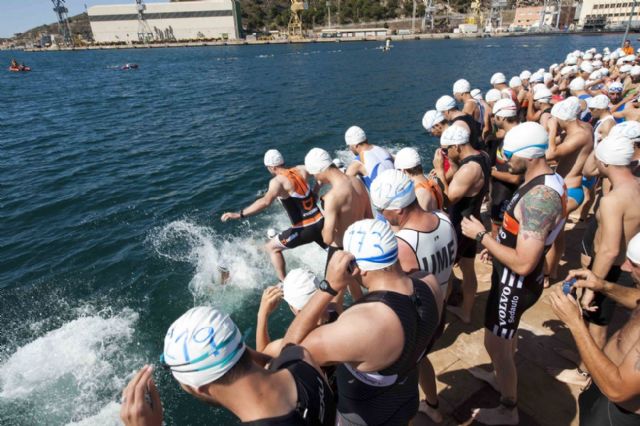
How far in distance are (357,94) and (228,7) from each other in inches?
4774

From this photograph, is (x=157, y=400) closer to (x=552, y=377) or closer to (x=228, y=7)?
(x=552, y=377)

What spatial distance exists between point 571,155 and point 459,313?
2984mm

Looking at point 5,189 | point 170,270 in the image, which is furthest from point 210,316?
point 5,189

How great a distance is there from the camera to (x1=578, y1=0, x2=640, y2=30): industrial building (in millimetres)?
104438

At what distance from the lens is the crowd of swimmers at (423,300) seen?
177 cm

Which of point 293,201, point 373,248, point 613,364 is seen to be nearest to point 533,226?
point 613,364

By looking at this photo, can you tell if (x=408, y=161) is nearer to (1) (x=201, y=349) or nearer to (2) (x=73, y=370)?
(1) (x=201, y=349)

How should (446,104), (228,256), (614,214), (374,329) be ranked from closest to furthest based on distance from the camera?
(374,329), (614,214), (446,104), (228,256)

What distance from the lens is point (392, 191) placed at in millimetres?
2961

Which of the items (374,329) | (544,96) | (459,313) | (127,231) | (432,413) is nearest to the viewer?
(374,329)

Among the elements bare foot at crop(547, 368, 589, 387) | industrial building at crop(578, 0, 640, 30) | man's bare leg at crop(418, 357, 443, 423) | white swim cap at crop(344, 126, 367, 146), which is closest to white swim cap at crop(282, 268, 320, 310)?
man's bare leg at crop(418, 357, 443, 423)

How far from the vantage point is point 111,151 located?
1747 cm

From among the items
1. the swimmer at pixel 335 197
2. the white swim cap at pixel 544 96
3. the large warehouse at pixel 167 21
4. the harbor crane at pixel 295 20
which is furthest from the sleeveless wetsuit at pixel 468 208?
the harbor crane at pixel 295 20

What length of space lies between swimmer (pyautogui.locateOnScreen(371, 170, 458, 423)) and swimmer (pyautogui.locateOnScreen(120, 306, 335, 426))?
142cm
